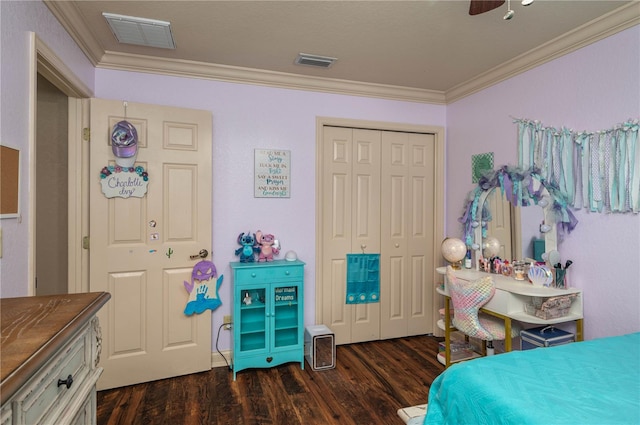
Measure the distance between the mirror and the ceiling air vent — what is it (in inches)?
63.8

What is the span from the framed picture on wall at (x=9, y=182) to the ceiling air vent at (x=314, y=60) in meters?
1.93

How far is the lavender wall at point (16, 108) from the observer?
1.51m

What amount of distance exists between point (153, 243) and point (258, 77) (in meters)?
1.63

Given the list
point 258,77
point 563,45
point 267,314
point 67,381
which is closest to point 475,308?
point 267,314

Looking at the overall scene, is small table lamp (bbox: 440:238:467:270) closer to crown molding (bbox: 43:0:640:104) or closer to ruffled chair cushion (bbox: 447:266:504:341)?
ruffled chair cushion (bbox: 447:266:504:341)

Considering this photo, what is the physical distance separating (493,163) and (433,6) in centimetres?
154

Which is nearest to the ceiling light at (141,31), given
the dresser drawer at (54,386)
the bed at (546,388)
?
the dresser drawer at (54,386)

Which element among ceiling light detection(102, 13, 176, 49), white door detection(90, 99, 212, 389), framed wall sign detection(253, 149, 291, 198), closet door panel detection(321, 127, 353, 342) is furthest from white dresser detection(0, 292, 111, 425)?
closet door panel detection(321, 127, 353, 342)

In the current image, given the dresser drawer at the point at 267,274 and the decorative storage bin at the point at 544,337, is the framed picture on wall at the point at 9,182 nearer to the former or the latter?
the dresser drawer at the point at 267,274

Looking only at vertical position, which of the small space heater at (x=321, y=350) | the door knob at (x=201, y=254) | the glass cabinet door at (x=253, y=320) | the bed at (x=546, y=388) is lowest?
the small space heater at (x=321, y=350)

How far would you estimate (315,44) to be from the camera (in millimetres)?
2553

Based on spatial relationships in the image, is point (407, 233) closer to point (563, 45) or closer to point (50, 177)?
point (563, 45)

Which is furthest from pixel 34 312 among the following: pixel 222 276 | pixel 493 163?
pixel 493 163

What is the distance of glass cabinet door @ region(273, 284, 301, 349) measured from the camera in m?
2.92
